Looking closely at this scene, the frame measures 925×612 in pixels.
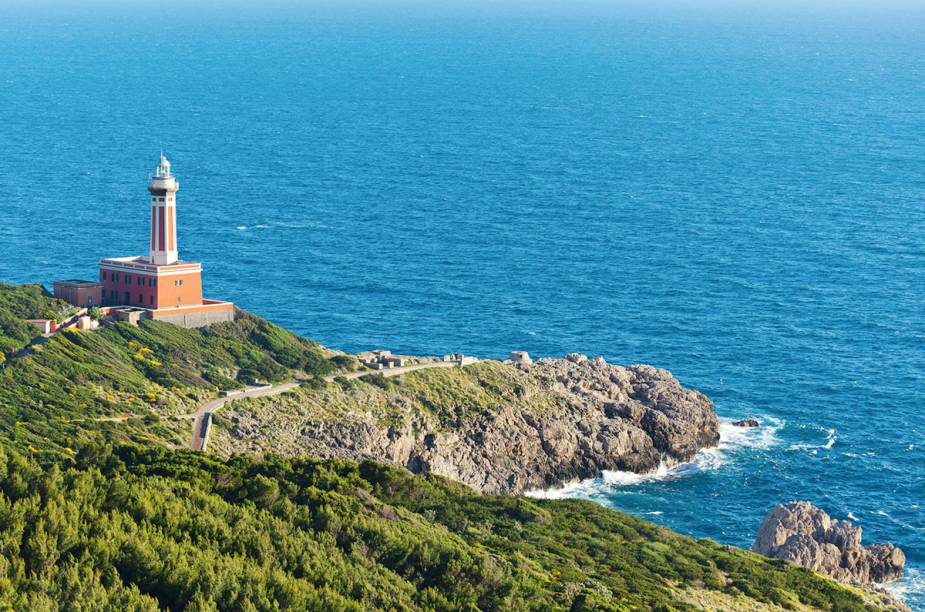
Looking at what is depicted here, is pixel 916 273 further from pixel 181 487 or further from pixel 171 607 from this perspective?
pixel 171 607

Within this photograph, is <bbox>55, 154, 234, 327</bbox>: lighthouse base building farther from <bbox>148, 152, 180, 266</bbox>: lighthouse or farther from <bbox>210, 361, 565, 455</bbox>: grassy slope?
<bbox>210, 361, 565, 455</bbox>: grassy slope

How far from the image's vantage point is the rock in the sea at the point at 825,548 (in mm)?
105938

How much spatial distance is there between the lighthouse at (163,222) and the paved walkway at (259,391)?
47.6 ft

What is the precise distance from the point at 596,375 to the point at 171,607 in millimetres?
74962

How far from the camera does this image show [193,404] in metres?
115

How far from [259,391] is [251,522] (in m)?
46.1

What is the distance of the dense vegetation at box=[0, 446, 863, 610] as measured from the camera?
64188mm

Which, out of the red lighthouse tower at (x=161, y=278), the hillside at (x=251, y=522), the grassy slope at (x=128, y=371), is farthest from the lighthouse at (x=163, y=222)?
the hillside at (x=251, y=522)

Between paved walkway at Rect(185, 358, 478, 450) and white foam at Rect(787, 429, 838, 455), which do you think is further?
white foam at Rect(787, 429, 838, 455)

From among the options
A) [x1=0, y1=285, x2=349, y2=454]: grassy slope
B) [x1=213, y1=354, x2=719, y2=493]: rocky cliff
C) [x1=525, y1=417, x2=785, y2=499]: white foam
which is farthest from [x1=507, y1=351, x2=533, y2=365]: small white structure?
[x1=0, y1=285, x2=349, y2=454]: grassy slope

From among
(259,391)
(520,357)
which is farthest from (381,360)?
→ (259,391)

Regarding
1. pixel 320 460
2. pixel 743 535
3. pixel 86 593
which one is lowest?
pixel 743 535

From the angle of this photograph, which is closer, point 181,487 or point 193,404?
point 181,487

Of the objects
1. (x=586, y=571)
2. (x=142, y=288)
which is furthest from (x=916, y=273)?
(x=586, y=571)
